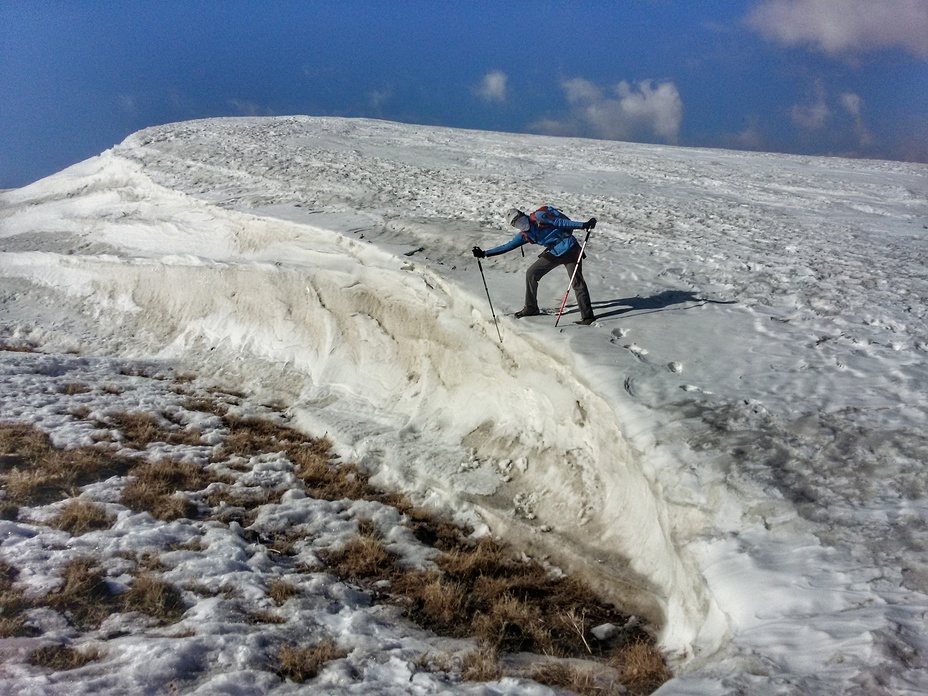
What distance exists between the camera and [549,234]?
34.0ft

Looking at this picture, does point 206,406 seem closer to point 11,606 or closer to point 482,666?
point 11,606

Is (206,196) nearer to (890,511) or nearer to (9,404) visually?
(9,404)

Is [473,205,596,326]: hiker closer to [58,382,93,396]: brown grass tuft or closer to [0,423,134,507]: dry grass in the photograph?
[0,423,134,507]: dry grass

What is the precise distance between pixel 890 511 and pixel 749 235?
13.0m

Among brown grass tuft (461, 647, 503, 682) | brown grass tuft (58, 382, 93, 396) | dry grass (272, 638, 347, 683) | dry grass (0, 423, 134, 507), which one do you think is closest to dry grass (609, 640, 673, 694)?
brown grass tuft (461, 647, 503, 682)

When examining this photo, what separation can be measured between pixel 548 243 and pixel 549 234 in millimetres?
141

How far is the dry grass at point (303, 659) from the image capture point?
5.44 metres

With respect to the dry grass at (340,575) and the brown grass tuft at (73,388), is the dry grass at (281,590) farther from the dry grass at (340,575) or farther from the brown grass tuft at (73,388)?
the brown grass tuft at (73,388)

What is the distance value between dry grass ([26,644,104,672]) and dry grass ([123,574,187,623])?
0.76m

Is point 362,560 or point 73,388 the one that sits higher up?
point 73,388

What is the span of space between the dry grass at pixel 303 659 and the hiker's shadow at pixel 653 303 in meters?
7.09

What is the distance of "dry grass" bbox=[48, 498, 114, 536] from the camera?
25.4ft

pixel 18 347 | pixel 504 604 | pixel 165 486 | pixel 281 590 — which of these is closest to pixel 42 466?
pixel 165 486

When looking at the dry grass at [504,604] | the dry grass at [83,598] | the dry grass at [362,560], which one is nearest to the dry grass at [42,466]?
the dry grass at [83,598]
